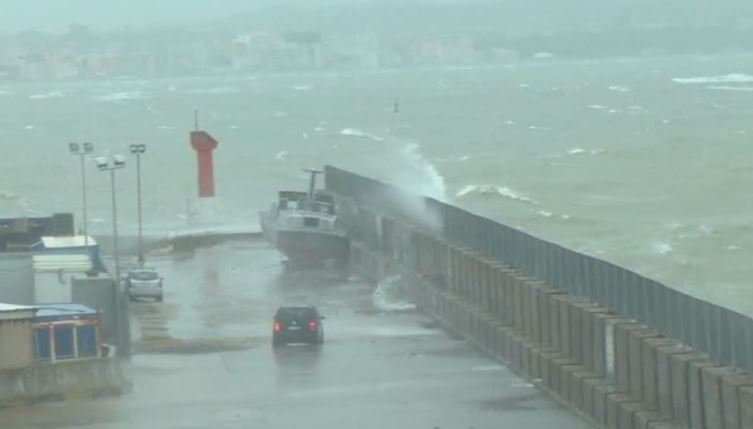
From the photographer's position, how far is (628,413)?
22.3 metres

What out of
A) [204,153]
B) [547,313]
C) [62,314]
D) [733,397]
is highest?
[204,153]

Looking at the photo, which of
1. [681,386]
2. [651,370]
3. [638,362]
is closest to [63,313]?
[638,362]

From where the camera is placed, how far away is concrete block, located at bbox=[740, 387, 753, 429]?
760 inches

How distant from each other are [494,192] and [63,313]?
161 feet

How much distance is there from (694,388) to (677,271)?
25.5m

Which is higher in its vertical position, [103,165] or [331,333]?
[103,165]

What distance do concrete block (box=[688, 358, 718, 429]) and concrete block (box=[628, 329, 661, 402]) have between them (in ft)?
4.65

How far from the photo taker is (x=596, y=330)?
24.8 meters

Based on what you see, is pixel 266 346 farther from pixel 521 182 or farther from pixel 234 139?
pixel 234 139

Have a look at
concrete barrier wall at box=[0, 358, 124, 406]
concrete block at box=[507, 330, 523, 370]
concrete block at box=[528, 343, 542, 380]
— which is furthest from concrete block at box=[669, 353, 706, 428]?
concrete barrier wall at box=[0, 358, 124, 406]

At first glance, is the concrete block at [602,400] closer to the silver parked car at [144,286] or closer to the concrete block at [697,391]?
the concrete block at [697,391]

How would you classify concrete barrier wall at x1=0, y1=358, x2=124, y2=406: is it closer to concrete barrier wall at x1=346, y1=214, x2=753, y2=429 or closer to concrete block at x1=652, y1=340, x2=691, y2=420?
concrete barrier wall at x1=346, y1=214, x2=753, y2=429

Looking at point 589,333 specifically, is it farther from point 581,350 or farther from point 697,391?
point 697,391

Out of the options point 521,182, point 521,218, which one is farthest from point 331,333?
point 521,182
